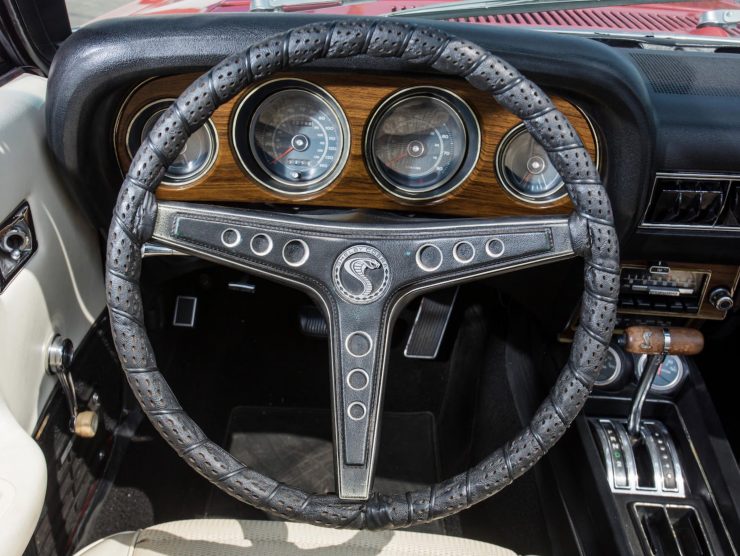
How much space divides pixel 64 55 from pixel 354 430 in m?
0.86

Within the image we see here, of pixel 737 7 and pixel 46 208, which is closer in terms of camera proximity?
pixel 46 208

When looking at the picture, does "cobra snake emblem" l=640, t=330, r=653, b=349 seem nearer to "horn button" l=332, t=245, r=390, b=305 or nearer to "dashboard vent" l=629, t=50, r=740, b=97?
"dashboard vent" l=629, t=50, r=740, b=97

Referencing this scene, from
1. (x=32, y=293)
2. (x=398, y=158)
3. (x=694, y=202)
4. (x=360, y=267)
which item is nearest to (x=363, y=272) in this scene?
(x=360, y=267)

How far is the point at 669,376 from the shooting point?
1.87 metres

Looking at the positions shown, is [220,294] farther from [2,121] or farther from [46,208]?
[2,121]

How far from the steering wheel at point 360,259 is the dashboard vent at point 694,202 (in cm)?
47

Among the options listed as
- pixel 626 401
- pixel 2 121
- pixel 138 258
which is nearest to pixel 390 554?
pixel 138 258

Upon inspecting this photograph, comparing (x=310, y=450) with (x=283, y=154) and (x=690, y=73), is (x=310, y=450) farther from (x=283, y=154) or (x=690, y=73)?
(x=690, y=73)

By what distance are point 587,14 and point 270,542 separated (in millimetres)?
1526

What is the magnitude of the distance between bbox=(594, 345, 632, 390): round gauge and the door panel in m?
1.30

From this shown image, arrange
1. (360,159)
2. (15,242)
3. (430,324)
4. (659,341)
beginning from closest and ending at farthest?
(15,242)
(360,159)
(659,341)
(430,324)

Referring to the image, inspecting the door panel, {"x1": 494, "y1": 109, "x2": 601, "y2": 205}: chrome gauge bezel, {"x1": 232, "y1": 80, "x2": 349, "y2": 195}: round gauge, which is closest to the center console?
{"x1": 494, "y1": 109, "x2": 601, "y2": 205}: chrome gauge bezel

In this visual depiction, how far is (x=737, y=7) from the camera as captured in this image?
1.88 meters

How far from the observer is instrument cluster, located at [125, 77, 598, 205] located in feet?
4.64
